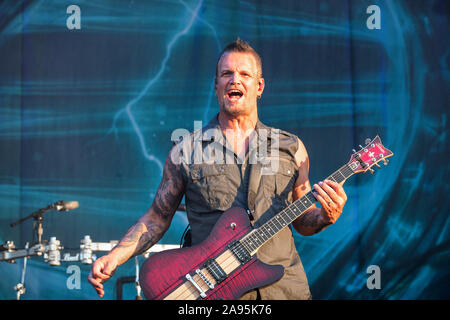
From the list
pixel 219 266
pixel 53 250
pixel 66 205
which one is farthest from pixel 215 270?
pixel 53 250

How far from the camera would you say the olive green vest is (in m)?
2.73

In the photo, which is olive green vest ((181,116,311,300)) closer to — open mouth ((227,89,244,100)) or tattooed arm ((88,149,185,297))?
tattooed arm ((88,149,185,297))

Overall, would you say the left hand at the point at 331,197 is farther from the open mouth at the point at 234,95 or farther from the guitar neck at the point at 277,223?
the open mouth at the point at 234,95

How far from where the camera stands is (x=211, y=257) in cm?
265

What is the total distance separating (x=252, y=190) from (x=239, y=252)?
0.37 metres

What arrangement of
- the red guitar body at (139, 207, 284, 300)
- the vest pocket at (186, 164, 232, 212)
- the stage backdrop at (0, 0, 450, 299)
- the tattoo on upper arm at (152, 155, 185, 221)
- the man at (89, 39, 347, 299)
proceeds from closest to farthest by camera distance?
1. the red guitar body at (139, 207, 284, 300)
2. the man at (89, 39, 347, 299)
3. the vest pocket at (186, 164, 232, 212)
4. the tattoo on upper arm at (152, 155, 185, 221)
5. the stage backdrop at (0, 0, 450, 299)

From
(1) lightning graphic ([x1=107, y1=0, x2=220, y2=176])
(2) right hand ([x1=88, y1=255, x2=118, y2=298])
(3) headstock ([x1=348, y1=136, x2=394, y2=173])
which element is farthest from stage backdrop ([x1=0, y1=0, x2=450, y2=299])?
(2) right hand ([x1=88, y1=255, x2=118, y2=298])

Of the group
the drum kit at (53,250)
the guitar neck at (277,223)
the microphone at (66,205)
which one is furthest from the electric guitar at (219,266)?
the microphone at (66,205)

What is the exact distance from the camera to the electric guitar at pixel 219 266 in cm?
258

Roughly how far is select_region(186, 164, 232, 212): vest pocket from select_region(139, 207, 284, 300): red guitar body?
0.39 ft

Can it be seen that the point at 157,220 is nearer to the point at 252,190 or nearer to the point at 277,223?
the point at 252,190

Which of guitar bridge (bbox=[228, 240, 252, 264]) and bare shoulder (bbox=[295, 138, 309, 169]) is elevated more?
bare shoulder (bbox=[295, 138, 309, 169])

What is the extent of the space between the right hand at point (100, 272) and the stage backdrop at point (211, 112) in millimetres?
2707
